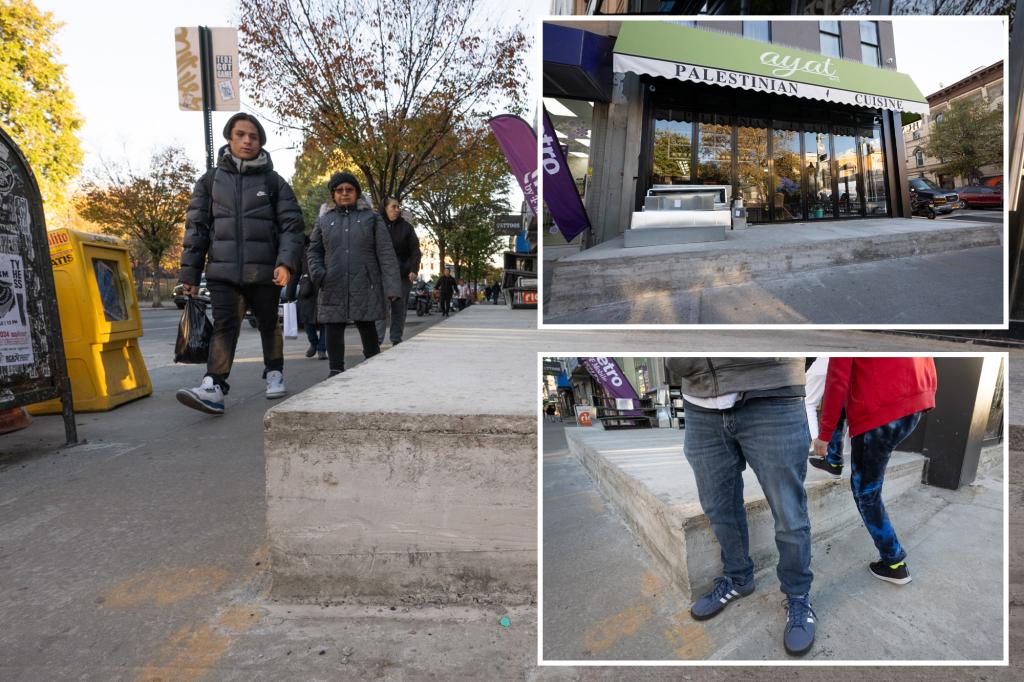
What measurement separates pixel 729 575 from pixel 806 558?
0.14 metres

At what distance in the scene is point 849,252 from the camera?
964 mm

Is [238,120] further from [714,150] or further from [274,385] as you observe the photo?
[714,150]

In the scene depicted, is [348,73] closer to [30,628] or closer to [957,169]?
[30,628]

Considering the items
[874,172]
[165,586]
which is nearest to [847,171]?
[874,172]

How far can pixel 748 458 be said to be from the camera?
118cm

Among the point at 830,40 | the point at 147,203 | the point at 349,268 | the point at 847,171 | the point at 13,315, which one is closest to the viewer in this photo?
the point at 830,40

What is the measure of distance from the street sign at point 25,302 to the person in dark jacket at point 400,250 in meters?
3.37

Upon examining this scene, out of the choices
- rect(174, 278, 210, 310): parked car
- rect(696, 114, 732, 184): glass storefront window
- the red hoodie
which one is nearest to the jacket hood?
rect(174, 278, 210, 310): parked car

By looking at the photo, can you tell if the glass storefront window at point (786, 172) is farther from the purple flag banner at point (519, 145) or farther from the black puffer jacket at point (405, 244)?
the black puffer jacket at point (405, 244)

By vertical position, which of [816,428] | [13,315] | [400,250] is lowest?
[816,428]

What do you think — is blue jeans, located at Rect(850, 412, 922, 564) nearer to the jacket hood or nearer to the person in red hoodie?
the person in red hoodie

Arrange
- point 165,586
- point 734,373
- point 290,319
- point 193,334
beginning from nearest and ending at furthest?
point 734,373
point 165,586
point 193,334
point 290,319

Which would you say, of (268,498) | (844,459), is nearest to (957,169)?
(844,459)

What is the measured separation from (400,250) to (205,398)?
3.44 meters
